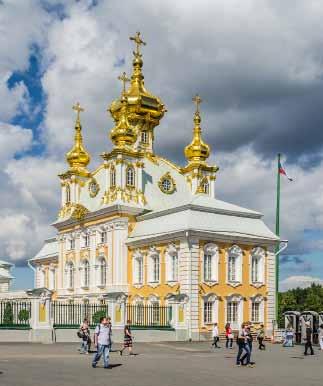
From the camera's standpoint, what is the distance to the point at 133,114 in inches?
2446

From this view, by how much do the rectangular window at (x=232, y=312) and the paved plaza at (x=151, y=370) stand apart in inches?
638

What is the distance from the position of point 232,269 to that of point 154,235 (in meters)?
5.54

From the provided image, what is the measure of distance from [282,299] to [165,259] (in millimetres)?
39787

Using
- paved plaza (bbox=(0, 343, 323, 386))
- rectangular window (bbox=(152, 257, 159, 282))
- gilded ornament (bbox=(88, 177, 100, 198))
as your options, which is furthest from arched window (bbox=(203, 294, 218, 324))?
gilded ornament (bbox=(88, 177, 100, 198))

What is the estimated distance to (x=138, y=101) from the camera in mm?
62219

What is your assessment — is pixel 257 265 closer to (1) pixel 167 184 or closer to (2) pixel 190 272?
(2) pixel 190 272

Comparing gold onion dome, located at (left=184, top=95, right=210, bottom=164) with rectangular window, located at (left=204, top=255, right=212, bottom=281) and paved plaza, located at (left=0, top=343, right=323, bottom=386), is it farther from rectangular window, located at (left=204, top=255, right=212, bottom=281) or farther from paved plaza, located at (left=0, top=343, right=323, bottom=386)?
paved plaza, located at (left=0, top=343, right=323, bottom=386)

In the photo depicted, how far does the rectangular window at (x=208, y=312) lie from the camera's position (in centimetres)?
4481

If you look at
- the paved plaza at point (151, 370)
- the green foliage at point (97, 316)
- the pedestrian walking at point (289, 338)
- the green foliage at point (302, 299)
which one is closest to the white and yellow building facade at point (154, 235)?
the green foliage at point (97, 316)

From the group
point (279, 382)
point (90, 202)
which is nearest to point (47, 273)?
point (90, 202)

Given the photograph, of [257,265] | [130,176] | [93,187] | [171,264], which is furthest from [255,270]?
[93,187]

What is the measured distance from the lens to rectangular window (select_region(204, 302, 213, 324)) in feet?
147

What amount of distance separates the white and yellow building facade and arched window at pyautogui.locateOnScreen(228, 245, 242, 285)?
6 centimetres

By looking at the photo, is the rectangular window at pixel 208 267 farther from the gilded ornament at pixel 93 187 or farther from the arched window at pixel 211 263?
the gilded ornament at pixel 93 187
